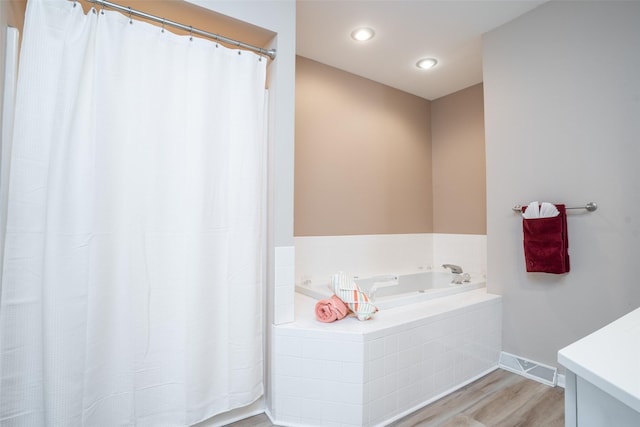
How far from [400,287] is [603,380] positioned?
2.50m

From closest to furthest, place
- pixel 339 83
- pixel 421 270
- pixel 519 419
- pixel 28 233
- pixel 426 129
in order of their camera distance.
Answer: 1. pixel 28 233
2. pixel 519 419
3. pixel 339 83
4. pixel 421 270
5. pixel 426 129

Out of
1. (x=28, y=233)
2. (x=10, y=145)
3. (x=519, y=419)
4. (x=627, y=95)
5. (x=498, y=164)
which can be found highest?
(x=627, y=95)

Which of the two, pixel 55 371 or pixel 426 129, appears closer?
pixel 55 371

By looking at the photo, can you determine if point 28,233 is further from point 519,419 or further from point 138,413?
point 519,419

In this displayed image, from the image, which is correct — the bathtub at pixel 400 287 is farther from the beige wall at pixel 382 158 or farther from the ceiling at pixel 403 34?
the ceiling at pixel 403 34

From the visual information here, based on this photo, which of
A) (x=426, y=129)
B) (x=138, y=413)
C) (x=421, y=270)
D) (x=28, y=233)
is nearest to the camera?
(x=28, y=233)

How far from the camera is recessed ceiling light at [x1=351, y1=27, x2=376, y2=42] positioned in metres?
2.44

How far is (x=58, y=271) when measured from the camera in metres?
1.33

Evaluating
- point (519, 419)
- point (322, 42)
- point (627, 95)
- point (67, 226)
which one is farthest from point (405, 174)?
point (67, 226)

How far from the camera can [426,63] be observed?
2.92 metres

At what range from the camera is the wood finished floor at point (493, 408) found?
5.75 feet

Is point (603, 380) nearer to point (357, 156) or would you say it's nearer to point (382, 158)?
point (357, 156)

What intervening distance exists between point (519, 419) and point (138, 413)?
6.57ft

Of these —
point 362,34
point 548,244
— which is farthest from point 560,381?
point 362,34
